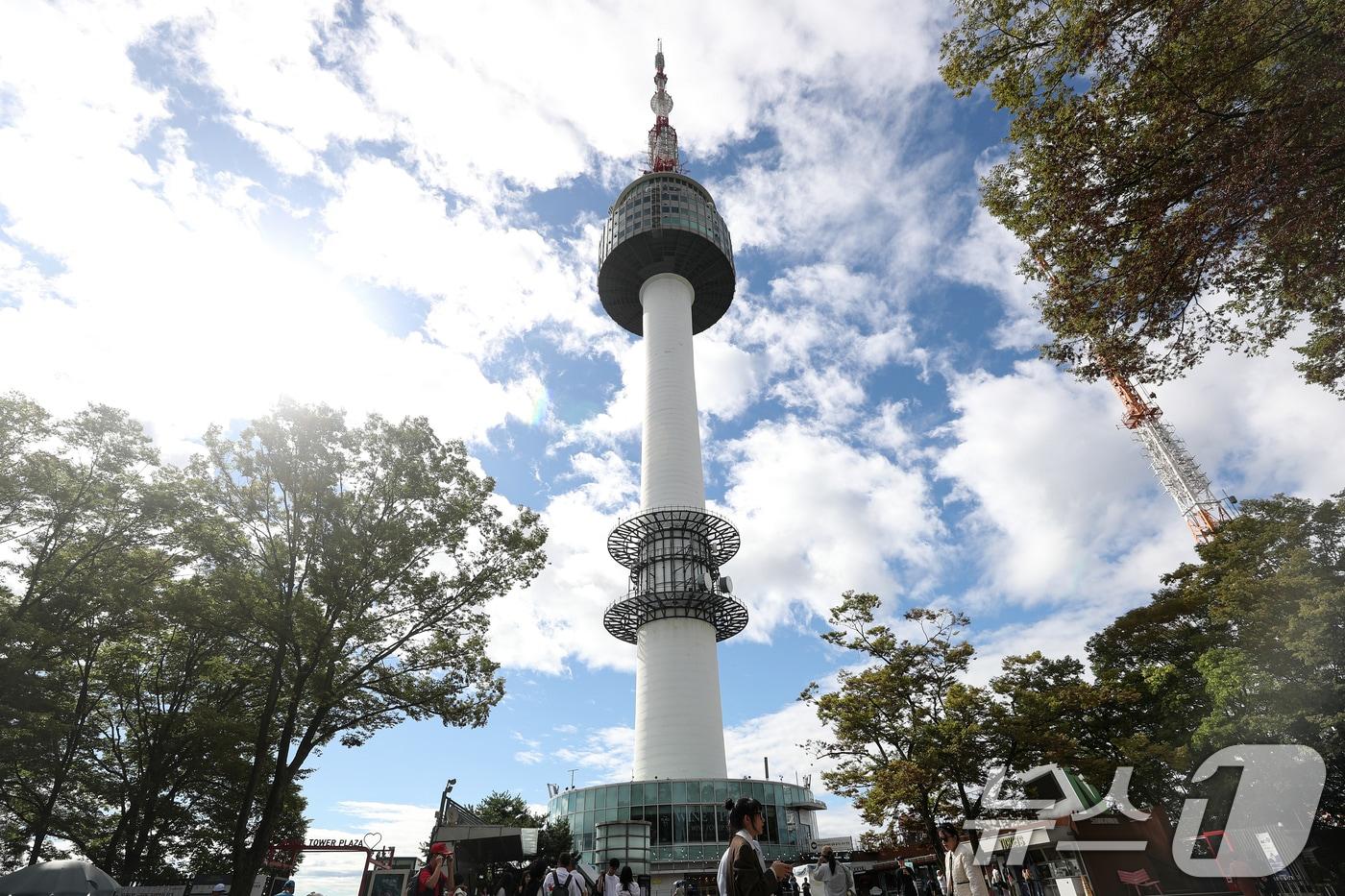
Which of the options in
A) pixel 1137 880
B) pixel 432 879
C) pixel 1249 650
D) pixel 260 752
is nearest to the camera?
pixel 432 879

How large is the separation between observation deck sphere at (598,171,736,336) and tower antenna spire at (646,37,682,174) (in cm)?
327

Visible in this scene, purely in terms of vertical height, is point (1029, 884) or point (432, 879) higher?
point (432, 879)

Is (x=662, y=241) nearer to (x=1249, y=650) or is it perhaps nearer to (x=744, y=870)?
(x=1249, y=650)

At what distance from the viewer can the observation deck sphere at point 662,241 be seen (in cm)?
5631

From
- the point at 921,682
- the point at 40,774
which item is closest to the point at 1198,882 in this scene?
the point at 921,682

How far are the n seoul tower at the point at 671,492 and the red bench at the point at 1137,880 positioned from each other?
21.7 m

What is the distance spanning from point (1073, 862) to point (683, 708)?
75.9ft

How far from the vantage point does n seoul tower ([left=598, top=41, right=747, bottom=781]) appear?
39.7 metres

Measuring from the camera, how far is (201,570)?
1778 centimetres

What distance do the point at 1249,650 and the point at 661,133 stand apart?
5984 cm

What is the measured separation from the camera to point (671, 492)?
46.2 meters

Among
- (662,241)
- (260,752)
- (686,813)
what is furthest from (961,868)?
(662,241)

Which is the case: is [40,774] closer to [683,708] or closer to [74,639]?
[74,639]

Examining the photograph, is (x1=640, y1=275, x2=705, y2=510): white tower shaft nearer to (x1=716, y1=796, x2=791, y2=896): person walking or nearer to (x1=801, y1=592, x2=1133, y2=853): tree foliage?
(x1=801, y1=592, x2=1133, y2=853): tree foliage
